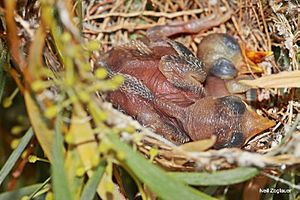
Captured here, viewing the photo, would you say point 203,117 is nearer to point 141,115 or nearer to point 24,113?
point 141,115

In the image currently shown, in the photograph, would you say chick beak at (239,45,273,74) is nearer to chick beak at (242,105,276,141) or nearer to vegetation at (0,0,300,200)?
vegetation at (0,0,300,200)

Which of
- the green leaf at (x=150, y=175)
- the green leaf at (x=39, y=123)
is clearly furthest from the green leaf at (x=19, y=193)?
the green leaf at (x=150, y=175)

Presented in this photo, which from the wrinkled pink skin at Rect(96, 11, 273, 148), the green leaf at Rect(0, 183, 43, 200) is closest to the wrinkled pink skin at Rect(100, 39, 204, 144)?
the wrinkled pink skin at Rect(96, 11, 273, 148)

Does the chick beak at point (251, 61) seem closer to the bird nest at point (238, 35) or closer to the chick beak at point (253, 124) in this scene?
the bird nest at point (238, 35)

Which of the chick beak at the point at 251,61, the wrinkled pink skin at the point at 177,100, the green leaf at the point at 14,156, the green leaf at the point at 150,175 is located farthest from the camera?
the chick beak at the point at 251,61

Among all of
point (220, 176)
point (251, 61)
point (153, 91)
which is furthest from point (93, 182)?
point (251, 61)
